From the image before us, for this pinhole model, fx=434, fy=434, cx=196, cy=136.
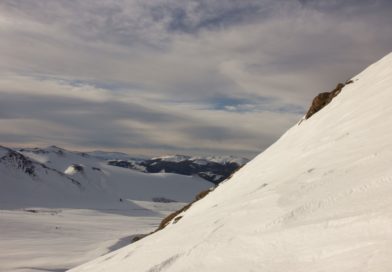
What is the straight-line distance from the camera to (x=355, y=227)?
271 inches

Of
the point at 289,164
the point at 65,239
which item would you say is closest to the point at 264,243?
the point at 289,164

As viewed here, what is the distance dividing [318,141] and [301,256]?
10156 mm

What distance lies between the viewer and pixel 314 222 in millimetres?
7816

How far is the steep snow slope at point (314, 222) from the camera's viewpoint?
256 inches

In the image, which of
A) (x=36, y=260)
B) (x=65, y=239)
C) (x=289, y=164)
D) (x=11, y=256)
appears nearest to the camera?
(x=289, y=164)

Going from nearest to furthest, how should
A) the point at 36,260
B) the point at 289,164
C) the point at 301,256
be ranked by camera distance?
the point at 301,256, the point at 289,164, the point at 36,260

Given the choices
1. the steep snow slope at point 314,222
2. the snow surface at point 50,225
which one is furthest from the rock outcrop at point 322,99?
the snow surface at point 50,225

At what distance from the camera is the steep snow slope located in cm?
649

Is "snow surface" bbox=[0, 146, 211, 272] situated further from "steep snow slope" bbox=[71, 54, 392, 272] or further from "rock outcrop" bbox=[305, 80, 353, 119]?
"steep snow slope" bbox=[71, 54, 392, 272]

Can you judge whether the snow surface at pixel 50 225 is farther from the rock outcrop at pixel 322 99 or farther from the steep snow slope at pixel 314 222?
the steep snow slope at pixel 314 222

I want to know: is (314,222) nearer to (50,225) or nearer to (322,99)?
(322,99)

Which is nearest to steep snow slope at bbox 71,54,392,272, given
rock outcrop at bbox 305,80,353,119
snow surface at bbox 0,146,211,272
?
rock outcrop at bbox 305,80,353,119

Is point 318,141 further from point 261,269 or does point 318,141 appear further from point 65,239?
point 65,239

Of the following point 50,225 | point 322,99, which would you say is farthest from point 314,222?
point 50,225
